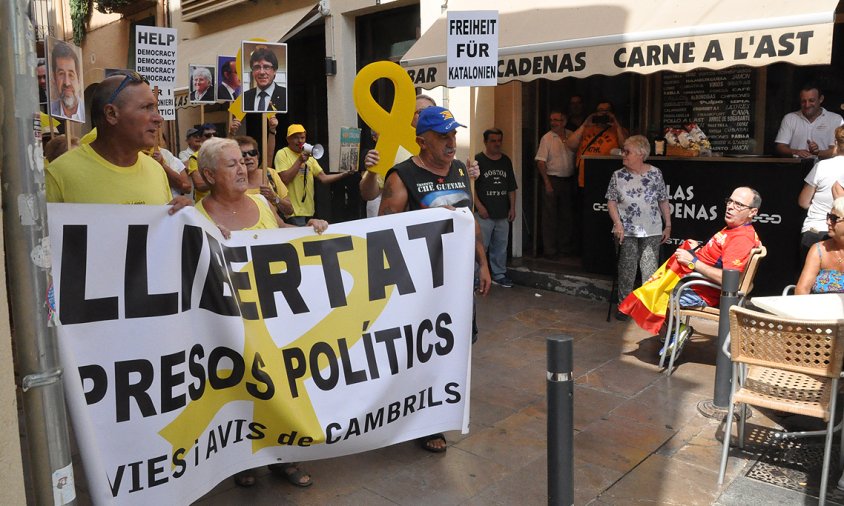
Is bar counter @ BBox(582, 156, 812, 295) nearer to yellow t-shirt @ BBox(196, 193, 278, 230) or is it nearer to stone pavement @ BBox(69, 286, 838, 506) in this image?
stone pavement @ BBox(69, 286, 838, 506)

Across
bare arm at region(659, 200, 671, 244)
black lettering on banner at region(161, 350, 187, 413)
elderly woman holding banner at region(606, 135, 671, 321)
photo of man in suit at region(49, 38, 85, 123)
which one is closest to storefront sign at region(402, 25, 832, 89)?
elderly woman holding banner at region(606, 135, 671, 321)

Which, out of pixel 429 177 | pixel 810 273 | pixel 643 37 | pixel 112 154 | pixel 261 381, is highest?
pixel 643 37

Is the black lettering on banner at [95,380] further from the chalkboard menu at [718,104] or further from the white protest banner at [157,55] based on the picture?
the chalkboard menu at [718,104]

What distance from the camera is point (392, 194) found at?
4250 millimetres

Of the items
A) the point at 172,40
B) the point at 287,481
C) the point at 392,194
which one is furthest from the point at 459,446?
the point at 172,40

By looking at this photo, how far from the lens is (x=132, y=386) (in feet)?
10.1

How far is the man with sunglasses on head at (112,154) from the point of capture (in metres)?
3.46

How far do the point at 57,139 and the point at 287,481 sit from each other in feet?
12.2

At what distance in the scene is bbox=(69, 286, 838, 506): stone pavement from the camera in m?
3.77

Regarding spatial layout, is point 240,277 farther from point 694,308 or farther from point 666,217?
point 666,217

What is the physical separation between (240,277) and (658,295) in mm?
3529

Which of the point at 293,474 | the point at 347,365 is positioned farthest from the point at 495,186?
the point at 293,474

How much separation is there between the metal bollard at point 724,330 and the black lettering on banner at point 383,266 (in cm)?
203

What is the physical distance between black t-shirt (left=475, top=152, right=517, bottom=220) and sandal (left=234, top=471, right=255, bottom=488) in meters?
5.26
